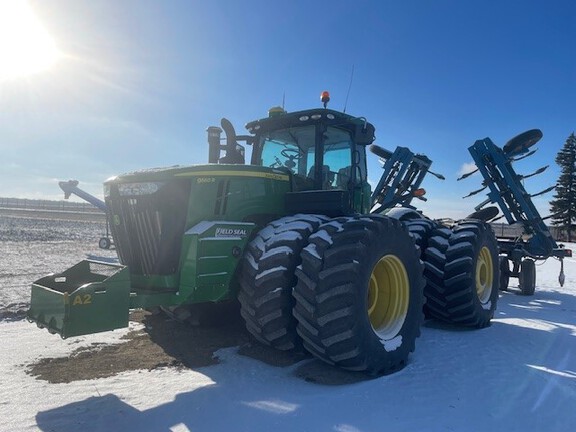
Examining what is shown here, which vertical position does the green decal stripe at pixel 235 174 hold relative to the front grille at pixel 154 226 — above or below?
above

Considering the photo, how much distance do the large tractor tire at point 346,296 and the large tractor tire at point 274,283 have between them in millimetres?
156

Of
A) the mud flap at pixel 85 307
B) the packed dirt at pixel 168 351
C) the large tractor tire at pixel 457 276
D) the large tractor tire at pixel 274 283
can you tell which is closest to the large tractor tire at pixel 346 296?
the large tractor tire at pixel 274 283

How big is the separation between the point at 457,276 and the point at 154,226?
4345mm

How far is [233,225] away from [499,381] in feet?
9.94

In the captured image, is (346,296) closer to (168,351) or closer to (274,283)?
(274,283)

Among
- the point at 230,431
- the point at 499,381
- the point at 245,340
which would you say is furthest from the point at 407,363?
the point at 230,431

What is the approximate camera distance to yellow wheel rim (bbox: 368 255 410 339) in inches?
205

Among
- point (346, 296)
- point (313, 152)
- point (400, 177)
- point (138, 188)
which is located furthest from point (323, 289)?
point (400, 177)

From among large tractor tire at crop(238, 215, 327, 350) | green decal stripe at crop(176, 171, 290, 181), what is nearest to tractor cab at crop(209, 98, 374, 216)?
green decal stripe at crop(176, 171, 290, 181)

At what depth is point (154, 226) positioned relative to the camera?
15.6 ft

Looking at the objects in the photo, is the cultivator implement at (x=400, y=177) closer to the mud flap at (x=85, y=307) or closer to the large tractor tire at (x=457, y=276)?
the large tractor tire at (x=457, y=276)

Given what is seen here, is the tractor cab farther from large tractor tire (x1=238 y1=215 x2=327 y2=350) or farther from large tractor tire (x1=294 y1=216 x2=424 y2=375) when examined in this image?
large tractor tire (x1=238 y1=215 x2=327 y2=350)

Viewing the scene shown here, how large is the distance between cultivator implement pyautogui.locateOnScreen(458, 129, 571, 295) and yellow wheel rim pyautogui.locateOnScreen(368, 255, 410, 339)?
6.32m

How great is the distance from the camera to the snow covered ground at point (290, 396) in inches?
138
